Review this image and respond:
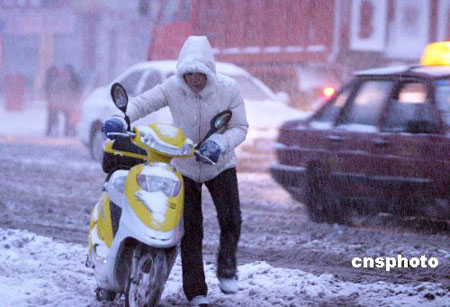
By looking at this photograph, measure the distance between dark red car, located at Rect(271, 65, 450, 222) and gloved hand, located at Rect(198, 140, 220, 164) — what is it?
3.82 metres

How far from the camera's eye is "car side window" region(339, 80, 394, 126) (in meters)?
10.1

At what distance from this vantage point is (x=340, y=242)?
30.3ft

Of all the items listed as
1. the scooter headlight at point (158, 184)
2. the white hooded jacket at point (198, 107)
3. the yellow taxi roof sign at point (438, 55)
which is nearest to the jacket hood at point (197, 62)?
the white hooded jacket at point (198, 107)

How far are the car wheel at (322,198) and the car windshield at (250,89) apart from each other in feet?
20.5

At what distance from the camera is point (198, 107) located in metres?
6.29

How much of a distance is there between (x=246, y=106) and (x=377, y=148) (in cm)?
637

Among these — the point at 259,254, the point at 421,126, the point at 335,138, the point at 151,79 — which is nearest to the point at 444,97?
the point at 421,126

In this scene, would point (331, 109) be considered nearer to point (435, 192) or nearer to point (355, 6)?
point (435, 192)

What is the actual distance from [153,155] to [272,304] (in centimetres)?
134

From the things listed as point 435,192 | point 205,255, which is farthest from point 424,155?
point 205,255

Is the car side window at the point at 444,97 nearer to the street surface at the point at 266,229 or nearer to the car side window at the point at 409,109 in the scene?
the car side window at the point at 409,109

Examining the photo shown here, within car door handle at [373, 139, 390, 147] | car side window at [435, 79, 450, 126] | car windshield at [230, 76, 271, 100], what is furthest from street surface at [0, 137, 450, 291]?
car windshield at [230, 76, 271, 100]

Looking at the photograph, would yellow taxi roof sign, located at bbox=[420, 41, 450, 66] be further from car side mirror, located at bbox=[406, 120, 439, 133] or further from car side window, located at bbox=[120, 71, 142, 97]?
car side window, located at bbox=[120, 71, 142, 97]

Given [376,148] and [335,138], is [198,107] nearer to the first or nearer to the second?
[376,148]
